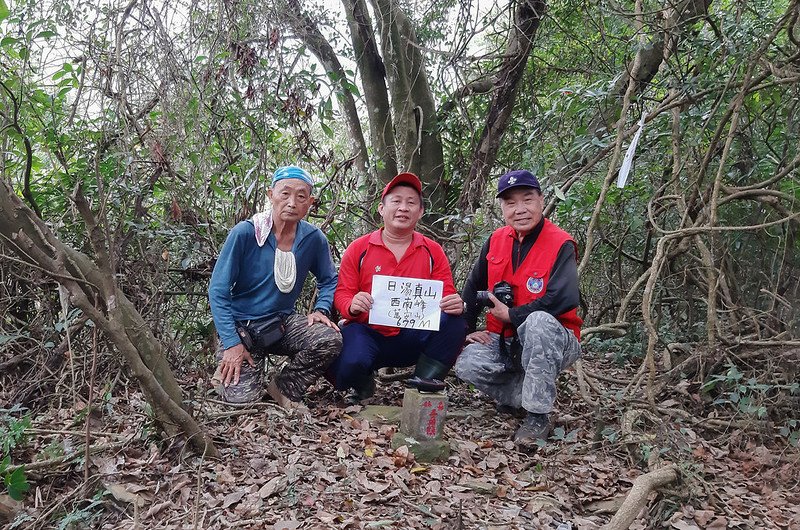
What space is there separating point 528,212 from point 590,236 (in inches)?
35.3

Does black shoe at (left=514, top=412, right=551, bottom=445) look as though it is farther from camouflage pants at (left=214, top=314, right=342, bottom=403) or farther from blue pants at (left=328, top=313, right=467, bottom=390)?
camouflage pants at (left=214, top=314, right=342, bottom=403)

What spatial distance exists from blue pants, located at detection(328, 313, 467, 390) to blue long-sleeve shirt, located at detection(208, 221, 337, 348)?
39cm

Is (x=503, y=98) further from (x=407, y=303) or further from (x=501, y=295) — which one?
(x=407, y=303)

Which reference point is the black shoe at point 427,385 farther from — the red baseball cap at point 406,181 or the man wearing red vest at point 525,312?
the red baseball cap at point 406,181

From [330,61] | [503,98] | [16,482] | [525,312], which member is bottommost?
[16,482]

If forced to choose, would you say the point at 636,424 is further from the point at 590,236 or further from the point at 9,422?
the point at 9,422

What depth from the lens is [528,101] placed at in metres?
6.61

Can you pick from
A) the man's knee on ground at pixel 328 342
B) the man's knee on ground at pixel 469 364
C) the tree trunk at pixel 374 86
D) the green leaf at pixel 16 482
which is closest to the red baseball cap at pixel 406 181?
the man's knee on ground at pixel 328 342

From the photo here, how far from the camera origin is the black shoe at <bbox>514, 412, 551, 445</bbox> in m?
3.69

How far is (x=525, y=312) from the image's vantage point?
381 centimetres

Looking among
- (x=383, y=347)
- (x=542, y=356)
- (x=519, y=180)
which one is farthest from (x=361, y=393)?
(x=519, y=180)

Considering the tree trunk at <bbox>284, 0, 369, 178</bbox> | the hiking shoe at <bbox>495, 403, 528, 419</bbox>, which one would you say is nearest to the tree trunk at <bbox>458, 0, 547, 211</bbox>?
the tree trunk at <bbox>284, 0, 369, 178</bbox>

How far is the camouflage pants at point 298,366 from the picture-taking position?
12.9 feet

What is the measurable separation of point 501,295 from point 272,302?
4.81 feet
